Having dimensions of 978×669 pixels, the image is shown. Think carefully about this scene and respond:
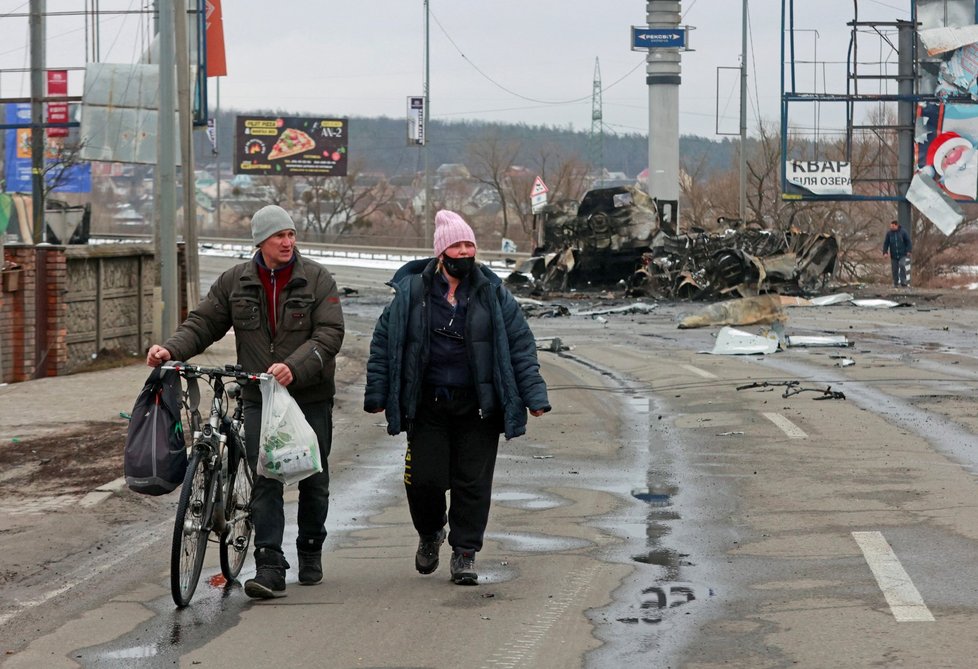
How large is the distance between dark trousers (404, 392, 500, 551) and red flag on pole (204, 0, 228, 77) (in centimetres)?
2432

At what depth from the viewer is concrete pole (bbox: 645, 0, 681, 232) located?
198ft

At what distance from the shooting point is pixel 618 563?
7.71 meters

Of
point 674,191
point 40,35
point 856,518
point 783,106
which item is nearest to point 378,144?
point 674,191

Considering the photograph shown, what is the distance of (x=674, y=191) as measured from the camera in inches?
2415

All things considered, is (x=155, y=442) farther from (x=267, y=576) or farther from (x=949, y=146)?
(x=949, y=146)

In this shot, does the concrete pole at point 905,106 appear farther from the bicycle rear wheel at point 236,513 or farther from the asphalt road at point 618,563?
the bicycle rear wheel at point 236,513

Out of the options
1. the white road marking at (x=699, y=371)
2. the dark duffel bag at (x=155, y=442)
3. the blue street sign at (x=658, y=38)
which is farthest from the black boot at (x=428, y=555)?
the blue street sign at (x=658, y=38)

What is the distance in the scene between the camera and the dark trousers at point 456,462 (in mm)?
7285

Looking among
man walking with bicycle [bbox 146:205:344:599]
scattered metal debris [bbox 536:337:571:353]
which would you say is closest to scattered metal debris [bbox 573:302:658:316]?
scattered metal debris [bbox 536:337:571:353]

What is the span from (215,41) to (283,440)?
84.1 feet

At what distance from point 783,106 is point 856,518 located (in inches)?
1330

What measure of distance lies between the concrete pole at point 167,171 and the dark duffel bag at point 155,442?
42.4 feet

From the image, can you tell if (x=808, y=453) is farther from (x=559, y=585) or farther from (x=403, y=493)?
(x=559, y=585)

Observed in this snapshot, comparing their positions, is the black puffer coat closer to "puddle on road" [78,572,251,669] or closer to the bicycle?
the bicycle
